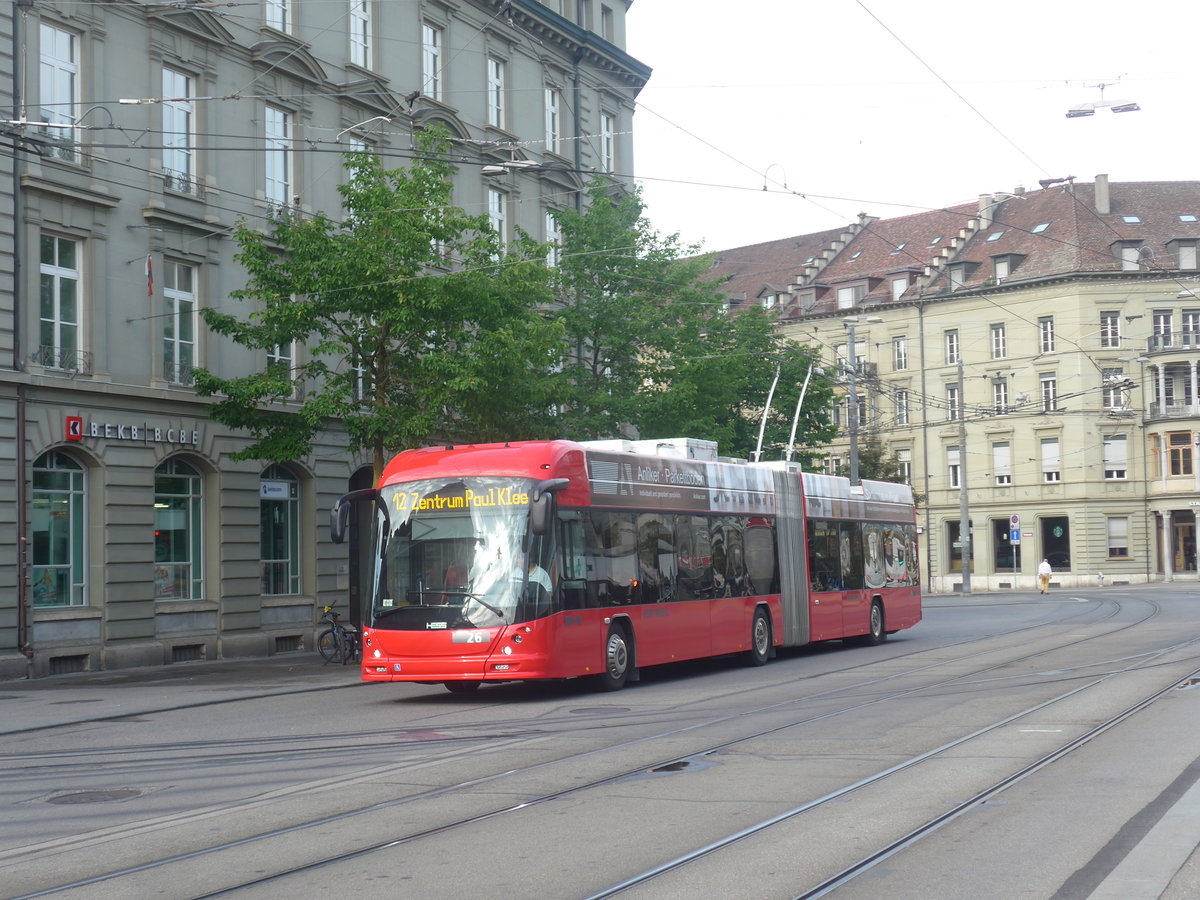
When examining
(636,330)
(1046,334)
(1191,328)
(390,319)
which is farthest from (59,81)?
(1191,328)

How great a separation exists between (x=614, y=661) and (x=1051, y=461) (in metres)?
56.7

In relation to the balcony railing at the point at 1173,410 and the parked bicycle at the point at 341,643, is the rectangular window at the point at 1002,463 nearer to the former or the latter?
the balcony railing at the point at 1173,410

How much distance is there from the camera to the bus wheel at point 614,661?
1859cm

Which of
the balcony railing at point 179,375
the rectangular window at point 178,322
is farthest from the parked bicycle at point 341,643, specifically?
the rectangular window at point 178,322

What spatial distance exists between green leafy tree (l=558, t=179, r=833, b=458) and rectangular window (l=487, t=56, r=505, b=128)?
3444 mm

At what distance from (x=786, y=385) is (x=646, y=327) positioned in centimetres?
1194

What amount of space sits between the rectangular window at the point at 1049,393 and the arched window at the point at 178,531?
51.4 m

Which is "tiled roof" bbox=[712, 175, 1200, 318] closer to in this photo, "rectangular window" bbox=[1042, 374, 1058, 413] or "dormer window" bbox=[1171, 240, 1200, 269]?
"dormer window" bbox=[1171, 240, 1200, 269]

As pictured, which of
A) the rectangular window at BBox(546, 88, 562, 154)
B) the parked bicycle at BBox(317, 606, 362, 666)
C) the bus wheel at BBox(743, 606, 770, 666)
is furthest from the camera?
the rectangular window at BBox(546, 88, 562, 154)

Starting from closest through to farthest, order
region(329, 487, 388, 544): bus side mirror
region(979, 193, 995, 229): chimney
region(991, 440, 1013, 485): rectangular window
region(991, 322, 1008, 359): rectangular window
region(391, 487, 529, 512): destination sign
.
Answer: region(391, 487, 529, 512): destination sign
region(329, 487, 388, 544): bus side mirror
region(991, 322, 1008, 359): rectangular window
region(991, 440, 1013, 485): rectangular window
region(979, 193, 995, 229): chimney

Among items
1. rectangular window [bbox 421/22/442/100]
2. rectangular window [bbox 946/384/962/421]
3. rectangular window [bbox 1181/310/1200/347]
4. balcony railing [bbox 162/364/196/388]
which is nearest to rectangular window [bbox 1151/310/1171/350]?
rectangular window [bbox 1181/310/1200/347]

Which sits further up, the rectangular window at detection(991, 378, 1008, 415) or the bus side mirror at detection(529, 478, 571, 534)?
the rectangular window at detection(991, 378, 1008, 415)

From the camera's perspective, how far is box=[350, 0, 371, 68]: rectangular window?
3212 centimetres

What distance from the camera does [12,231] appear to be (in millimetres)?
23891
